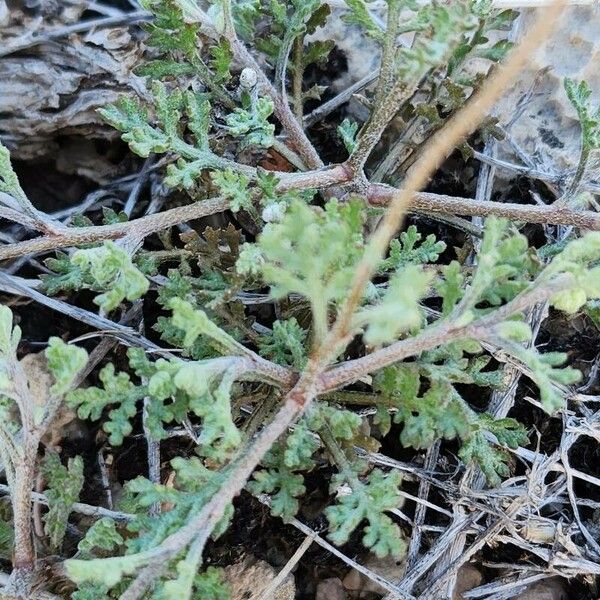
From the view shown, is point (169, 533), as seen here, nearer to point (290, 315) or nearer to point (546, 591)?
point (290, 315)

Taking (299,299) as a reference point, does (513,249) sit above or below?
above

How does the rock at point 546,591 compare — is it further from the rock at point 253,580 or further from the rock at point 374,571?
the rock at point 253,580

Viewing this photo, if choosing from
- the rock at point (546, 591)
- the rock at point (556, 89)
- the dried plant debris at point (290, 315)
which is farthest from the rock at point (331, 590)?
the rock at point (556, 89)

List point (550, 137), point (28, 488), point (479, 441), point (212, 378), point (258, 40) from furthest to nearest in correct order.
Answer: point (550, 137), point (258, 40), point (479, 441), point (28, 488), point (212, 378)

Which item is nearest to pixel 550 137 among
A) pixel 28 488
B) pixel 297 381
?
pixel 297 381

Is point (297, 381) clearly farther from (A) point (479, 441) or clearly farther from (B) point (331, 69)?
(B) point (331, 69)

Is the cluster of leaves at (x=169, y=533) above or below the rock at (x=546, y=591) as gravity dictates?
above

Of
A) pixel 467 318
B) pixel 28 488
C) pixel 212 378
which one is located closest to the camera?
pixel 467 318
